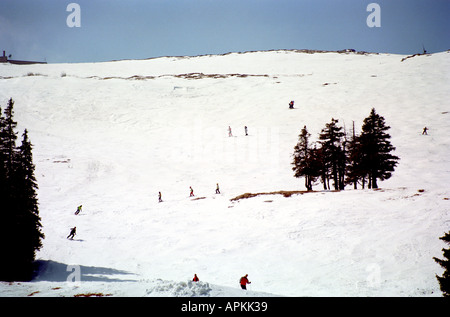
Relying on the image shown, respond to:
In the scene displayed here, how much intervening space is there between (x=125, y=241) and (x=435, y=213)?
2134cm

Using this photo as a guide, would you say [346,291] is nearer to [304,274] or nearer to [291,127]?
[304,274]

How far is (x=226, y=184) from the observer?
3466 cm

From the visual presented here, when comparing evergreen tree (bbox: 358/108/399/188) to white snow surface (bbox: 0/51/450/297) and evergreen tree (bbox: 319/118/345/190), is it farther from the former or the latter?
evergreen tree (bbox: 319/118/345/190)

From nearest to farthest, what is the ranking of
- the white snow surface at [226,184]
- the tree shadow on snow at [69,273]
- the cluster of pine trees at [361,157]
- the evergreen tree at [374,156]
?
the white snow surface at [226,184], the tree shadow on snow at [69,273], the evergreen tree at [374,156], the cluster of pine trees at [361,157]

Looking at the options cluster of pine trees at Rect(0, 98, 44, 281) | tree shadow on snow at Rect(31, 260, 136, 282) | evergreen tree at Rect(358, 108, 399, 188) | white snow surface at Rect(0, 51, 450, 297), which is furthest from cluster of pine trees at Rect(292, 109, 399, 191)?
cluster of pine trees at Rect(0, 98, 44, 281)

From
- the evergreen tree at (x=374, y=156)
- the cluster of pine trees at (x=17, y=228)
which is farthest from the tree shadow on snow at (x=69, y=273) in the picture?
the evergreen tree at (x=374, y=156)

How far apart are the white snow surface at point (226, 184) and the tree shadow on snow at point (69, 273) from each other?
11 cm

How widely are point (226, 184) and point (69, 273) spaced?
819 inches

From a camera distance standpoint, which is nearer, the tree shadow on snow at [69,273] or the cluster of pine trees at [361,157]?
the tree shadow on snow at [69,273]

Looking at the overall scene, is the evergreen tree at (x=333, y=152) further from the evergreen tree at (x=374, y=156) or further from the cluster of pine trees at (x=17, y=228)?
the cluster of pine trees at (x=17, y=228)

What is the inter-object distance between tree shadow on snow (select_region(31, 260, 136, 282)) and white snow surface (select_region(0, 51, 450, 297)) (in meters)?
0.11

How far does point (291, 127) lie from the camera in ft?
165

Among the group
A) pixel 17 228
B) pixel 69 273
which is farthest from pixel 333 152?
pixel 17 228

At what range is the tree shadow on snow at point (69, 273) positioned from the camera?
15.1 metres
